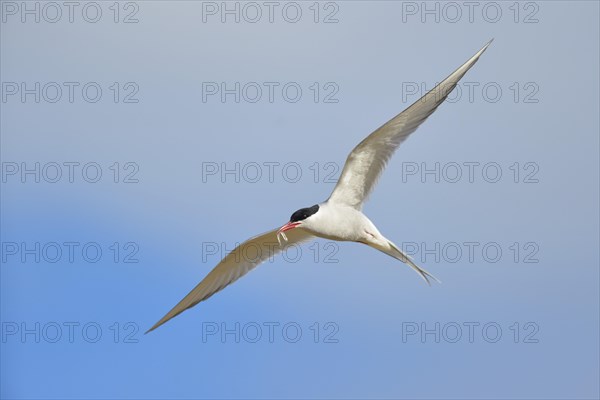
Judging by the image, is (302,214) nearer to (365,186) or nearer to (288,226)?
(288,226)

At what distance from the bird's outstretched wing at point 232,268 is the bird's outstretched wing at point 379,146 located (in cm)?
79

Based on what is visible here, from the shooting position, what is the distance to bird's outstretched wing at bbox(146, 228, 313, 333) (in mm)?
6977

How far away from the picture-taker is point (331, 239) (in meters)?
6.38

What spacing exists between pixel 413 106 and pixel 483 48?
0.70 m

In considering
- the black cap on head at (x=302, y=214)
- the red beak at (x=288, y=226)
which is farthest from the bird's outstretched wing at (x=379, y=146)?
the red beak at (x=288, y=226)

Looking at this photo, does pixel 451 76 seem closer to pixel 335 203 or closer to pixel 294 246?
pixel 335 203

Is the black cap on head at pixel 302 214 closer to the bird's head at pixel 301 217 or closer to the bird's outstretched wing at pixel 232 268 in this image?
the bird's head at pixel 301 217

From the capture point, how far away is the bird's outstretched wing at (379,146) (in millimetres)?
6113

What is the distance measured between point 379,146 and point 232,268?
5.84 ft

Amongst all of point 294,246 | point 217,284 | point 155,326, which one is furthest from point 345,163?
point 155,326

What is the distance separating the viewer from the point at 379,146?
6.26 metres

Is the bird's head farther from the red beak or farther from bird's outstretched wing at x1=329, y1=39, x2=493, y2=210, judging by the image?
bird's outstretched wing at x1=329, y1=39, x2=493, y2=210

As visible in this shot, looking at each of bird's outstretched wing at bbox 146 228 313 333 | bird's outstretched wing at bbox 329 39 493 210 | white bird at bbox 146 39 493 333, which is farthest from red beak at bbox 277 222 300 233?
bird's outstretched wing at bbox 146 228 313 333

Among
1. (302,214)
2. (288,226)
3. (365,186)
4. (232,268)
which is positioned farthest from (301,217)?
(232,268)
